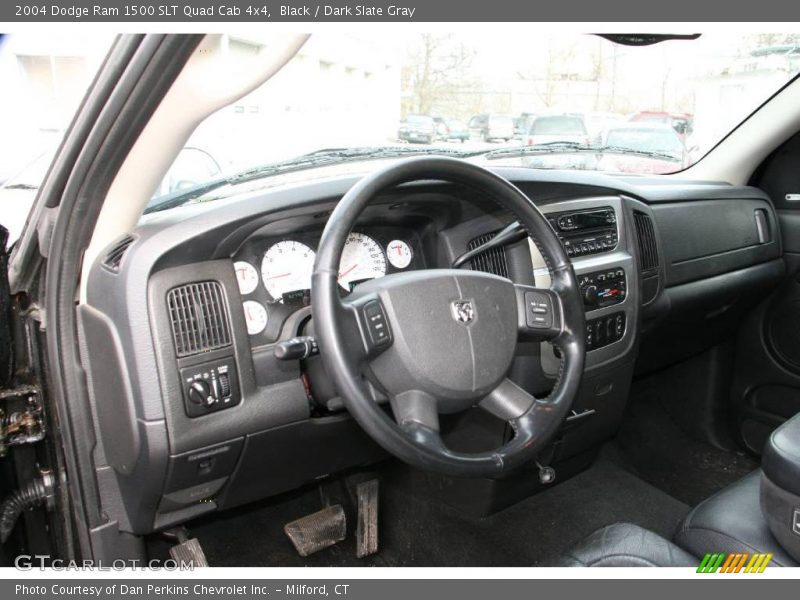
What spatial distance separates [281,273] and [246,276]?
96 millimetres

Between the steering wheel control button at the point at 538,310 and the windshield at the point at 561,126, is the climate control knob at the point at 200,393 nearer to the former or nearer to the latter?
the steering wheel control button at the point at 538,310

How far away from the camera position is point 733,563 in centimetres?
156

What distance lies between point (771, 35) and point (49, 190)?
218 centimetres

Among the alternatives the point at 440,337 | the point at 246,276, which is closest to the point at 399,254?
the point at 246,276

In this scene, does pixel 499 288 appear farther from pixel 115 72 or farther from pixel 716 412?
pixel 716 412

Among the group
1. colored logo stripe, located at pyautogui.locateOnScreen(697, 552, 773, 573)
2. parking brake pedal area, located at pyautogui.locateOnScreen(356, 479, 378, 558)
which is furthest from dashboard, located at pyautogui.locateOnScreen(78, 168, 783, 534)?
colored logo stripe, located at pyautogui.locateOnScreen(697, 552, 773, 573)

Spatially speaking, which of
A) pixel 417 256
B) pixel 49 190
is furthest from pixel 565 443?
pixel 49 190

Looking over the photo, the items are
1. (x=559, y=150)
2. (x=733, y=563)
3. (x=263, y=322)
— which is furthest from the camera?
(x=559, y=150)

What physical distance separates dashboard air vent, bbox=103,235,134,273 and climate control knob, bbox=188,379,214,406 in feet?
1.05

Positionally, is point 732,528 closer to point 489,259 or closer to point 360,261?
point 489,259

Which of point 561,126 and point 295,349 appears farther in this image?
point 561,126

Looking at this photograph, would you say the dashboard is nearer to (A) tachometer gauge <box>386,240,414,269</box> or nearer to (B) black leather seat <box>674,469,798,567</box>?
(A) tachometer gauge <box>386,240,414,269</box>

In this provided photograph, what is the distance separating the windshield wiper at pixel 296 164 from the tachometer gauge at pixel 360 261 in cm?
28

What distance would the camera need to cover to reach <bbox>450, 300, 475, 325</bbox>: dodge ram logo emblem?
1499 mm
